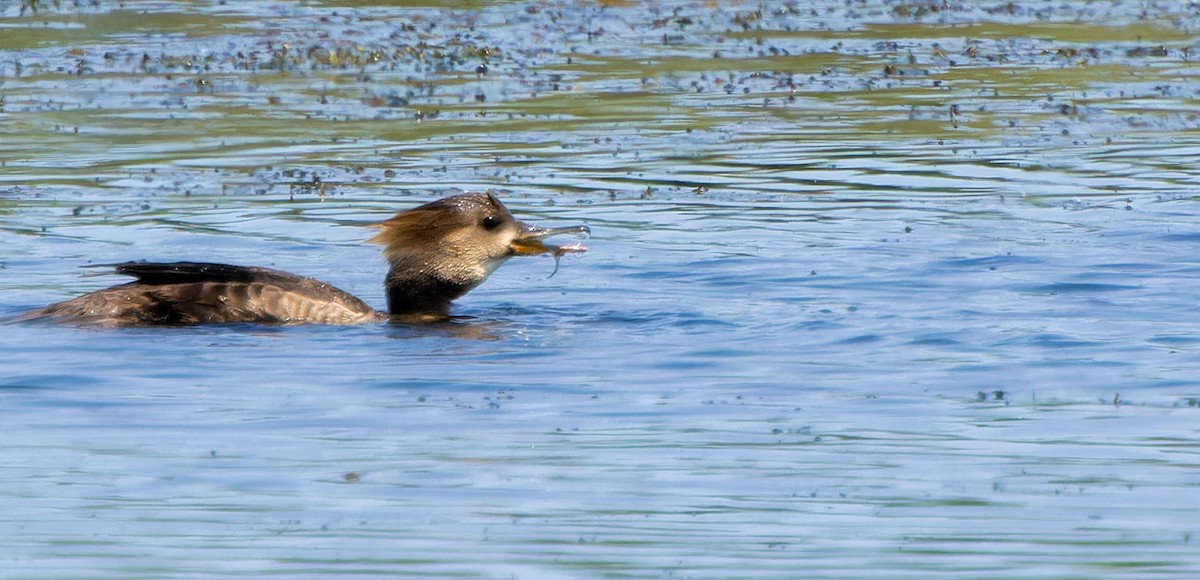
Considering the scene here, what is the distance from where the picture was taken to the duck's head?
390 inches

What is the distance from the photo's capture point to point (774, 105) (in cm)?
1673

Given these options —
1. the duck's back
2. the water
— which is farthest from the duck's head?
the duck's back

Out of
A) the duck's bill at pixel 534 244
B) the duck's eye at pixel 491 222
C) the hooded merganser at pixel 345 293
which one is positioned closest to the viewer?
the hooded merganser at pixel 345 293

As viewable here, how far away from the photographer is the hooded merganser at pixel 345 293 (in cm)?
932

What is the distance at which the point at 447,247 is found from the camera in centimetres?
997

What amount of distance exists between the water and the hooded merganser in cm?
17

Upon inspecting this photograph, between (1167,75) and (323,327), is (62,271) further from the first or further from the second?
(1167,75)

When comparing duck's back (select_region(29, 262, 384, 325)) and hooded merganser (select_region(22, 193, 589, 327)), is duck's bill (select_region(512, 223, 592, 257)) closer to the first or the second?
hooded merganser (select_region(22, 193, 589, 327))

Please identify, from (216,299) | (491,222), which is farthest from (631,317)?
(216,299)

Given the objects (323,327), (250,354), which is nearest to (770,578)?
(250,354)

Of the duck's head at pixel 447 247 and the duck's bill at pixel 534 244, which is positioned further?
the duck's head at pixel 447 247

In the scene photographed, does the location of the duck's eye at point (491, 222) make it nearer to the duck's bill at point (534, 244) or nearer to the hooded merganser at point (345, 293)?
the hooded merganser at point (345, 293)

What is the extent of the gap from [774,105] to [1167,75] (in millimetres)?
3890

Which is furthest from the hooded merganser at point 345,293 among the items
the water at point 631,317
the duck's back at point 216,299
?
the water at point 631,317
